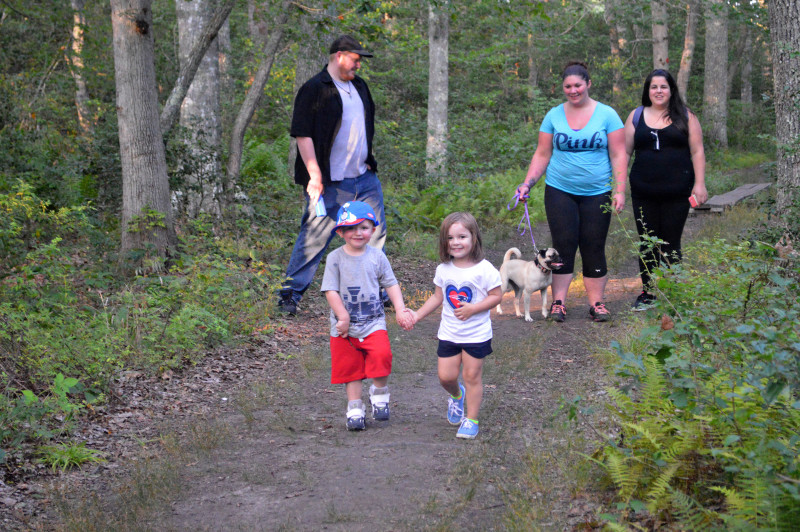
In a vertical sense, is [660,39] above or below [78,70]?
above

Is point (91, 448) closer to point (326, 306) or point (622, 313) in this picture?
point (326, 306)

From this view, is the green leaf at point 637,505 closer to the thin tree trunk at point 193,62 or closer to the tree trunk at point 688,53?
the thin tree trunk at point 193,62

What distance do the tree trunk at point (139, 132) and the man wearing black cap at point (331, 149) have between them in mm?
2047

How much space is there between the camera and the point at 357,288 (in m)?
5.04

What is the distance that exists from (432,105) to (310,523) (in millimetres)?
14630

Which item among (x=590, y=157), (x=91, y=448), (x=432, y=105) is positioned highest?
Result: (x=432, y=105)

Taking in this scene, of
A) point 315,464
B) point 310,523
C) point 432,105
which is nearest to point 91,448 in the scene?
point 315,464

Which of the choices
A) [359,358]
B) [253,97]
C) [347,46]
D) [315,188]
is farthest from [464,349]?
[253,97]

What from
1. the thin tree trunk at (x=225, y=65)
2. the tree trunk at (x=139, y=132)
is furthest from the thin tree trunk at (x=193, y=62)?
the thin tree trunk at (x=225, y=65)

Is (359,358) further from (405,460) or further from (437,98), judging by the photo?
(437,98)

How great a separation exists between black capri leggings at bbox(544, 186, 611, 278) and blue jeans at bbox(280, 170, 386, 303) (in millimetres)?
1791

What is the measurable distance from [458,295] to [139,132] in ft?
18.4

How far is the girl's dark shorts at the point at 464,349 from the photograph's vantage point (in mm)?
4668

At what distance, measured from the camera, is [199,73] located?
12.8 meters
